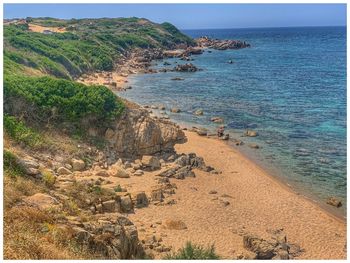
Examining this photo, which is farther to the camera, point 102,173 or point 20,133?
point 20,133

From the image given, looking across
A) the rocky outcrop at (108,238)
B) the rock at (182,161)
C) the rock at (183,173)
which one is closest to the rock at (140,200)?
the rock at (183,173)

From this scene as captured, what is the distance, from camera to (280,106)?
41156 mm

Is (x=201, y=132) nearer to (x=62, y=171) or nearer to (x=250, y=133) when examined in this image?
(x=250, y=133)

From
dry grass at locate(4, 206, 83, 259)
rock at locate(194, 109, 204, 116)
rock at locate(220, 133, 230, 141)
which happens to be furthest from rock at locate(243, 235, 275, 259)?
rock at locate(194, 109, 204, 116)

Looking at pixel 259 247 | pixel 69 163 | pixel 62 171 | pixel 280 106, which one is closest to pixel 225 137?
pixel 69 163

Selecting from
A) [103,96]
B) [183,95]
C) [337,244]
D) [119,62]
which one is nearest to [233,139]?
[103,96]

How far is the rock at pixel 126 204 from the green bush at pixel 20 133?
638 cm

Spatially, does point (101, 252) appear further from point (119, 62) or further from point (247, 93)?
point (119, 62)

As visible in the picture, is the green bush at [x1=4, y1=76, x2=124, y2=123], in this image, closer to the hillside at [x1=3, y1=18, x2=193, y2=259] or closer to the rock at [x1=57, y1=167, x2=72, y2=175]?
the hillside at [x1=3, y1=18, x2=193, y2=259]

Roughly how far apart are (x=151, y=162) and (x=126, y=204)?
594cm

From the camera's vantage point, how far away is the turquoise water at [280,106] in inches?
1001

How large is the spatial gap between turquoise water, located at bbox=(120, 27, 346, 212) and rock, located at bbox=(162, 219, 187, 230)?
28.0ft

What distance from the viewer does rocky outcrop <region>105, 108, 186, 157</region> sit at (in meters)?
24.1

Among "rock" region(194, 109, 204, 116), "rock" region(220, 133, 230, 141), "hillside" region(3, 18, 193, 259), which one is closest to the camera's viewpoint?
"hillside" region(3, 18, 193, 259)
